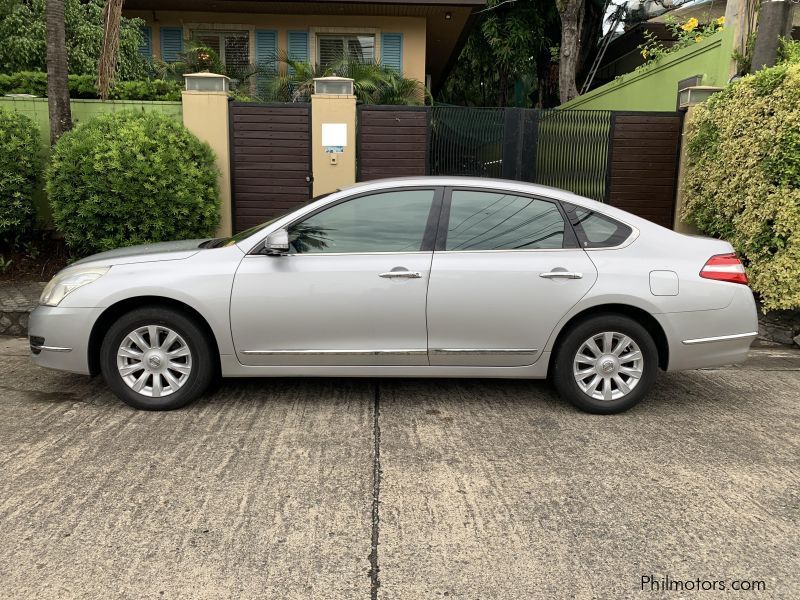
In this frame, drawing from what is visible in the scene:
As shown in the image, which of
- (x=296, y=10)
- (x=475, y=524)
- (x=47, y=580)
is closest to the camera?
(x=47, y=580)

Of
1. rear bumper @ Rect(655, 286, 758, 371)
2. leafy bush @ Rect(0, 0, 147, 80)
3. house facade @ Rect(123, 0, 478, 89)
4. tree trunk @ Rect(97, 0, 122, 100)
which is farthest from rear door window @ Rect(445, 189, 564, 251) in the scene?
house facade @ Rect(123, 0, 478, 89)

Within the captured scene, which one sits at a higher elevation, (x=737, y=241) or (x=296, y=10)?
Answer: (x=296, y=10)

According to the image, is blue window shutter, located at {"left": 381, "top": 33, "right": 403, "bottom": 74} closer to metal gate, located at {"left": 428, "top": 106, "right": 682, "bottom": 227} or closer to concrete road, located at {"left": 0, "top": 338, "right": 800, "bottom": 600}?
metal gate, located at {"left": 428, "top": 106, "right": 682, "bottom": 227}

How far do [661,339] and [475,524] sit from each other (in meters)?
2.23

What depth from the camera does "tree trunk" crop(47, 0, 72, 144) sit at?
761cm

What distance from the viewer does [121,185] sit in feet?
23.5

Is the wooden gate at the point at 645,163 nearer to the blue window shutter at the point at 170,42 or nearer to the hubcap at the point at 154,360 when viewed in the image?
the hubcap at the point at 154,360

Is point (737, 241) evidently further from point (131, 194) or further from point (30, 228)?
point (30, 228)

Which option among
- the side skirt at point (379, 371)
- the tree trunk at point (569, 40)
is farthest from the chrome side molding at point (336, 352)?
the tree trunk at point (569, 40)

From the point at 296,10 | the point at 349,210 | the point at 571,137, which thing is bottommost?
the point at 349,210

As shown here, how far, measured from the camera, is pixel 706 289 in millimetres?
4547

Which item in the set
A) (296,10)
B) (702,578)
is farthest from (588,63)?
(702,578)

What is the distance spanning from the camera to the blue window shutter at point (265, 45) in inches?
531

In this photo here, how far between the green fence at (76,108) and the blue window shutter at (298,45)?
5.55m
